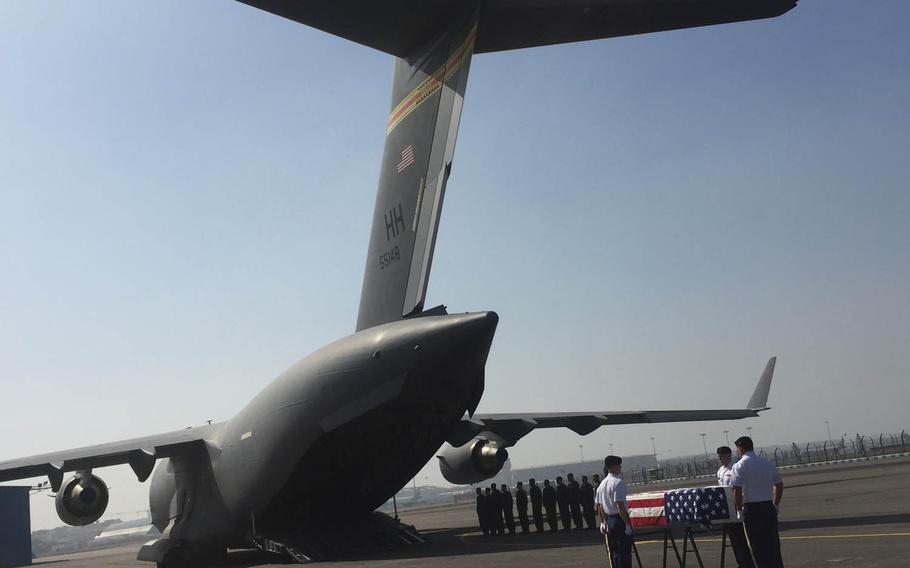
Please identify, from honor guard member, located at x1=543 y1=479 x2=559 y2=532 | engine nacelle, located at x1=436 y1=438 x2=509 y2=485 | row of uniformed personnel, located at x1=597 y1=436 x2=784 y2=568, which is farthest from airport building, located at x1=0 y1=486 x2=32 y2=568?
row of uniformed personnel, located at x1=597 y1=436 x2=784 y2=568

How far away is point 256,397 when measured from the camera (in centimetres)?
1241

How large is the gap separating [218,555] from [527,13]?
1030 centimetres

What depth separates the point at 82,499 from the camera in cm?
1438

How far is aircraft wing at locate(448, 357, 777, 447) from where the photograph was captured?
606 inches

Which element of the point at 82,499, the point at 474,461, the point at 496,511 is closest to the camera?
the point at 82,499

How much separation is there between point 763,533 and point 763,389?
60.2 feet

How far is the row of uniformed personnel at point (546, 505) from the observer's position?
1495cm

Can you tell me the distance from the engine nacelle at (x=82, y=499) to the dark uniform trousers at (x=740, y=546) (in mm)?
A: 11885

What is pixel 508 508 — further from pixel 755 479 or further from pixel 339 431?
pixel 755 479

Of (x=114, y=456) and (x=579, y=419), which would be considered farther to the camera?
(x=579, y=419)

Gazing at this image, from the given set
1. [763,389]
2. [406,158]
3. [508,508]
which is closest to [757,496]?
[406,158]

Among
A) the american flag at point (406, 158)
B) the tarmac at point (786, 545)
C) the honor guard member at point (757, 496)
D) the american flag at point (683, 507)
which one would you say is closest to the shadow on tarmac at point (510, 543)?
the tarmac at point (786, 545)

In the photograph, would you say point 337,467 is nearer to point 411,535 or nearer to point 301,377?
point 301,377

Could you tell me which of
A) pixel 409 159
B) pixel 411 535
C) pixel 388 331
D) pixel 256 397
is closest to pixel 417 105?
pixel 409 159
